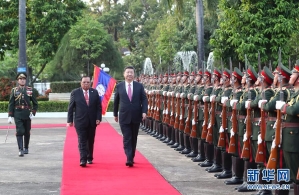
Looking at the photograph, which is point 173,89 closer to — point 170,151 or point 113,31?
point 170,151

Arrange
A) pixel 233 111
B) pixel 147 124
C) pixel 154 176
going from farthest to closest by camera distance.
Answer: pixel 147 124
pixel 154 176
pixel 233 111

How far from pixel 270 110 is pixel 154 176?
3.26 metres

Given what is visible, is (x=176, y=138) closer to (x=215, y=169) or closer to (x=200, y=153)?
(x=200, y=153)

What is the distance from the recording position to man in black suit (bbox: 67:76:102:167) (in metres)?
13.0

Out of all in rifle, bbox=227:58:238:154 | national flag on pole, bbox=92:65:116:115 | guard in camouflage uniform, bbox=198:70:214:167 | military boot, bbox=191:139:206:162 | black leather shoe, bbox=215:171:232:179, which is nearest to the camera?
rifle, bbox=227:58:238:154

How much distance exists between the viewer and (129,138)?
12828 mm

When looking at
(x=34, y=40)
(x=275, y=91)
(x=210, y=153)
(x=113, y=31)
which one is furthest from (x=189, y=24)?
(x=275, y=91)

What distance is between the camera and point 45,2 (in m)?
37.5

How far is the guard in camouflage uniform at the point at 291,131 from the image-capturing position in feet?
27.1

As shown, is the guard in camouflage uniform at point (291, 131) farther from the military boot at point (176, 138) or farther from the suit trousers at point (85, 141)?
the military boot at point (176, 138)

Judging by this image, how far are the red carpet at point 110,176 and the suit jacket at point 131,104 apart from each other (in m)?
0.83

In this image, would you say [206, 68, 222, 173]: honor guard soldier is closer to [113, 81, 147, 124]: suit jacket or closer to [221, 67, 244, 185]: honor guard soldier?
[221, 67, 244, 185]: honor guard soldier

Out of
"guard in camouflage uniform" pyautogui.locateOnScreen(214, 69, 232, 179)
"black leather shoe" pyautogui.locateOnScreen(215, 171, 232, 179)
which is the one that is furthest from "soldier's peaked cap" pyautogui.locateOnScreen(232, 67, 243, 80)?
"black leather shoe" pyautogui.locateOnScreen(215, 171, 232, 179)

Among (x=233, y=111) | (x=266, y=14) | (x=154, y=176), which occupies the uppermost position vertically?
(x=266, y=14)
